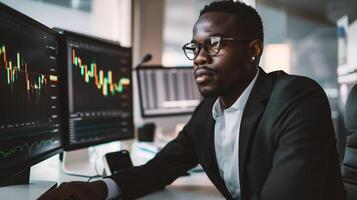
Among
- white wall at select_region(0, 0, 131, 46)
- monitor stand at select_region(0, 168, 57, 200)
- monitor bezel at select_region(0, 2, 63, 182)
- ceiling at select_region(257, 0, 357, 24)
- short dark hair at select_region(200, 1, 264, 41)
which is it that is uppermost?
ceiling at select_region(257, 0, 357, 24)

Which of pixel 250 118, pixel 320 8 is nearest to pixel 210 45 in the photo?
pixel 250 118

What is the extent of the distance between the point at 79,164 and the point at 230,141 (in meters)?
0.73

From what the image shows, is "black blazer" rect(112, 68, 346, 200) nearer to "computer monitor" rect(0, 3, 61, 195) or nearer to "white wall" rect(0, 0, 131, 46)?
"computer monitor" rect(0, 3, 61, 195)

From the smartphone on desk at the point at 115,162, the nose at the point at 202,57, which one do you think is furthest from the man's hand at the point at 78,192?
the nose at the point at 202,57

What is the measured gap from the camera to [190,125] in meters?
1.30

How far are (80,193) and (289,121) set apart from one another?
0.56 m

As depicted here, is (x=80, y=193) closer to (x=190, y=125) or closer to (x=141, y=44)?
(x=190, y=125)

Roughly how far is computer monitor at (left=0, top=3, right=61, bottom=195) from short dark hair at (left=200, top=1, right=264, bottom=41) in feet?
1.72

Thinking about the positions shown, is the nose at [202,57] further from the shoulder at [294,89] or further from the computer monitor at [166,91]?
the computer monitor at [166,91]

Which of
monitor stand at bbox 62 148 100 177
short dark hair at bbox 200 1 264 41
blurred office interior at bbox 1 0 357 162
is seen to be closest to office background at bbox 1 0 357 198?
blurred office interior at bbox 1 0 357 162

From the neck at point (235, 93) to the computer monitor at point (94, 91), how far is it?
522 mm

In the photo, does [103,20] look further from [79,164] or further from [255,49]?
[255,49]

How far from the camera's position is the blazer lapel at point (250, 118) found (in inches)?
40.1

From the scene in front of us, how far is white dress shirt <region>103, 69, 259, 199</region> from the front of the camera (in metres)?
1.12
